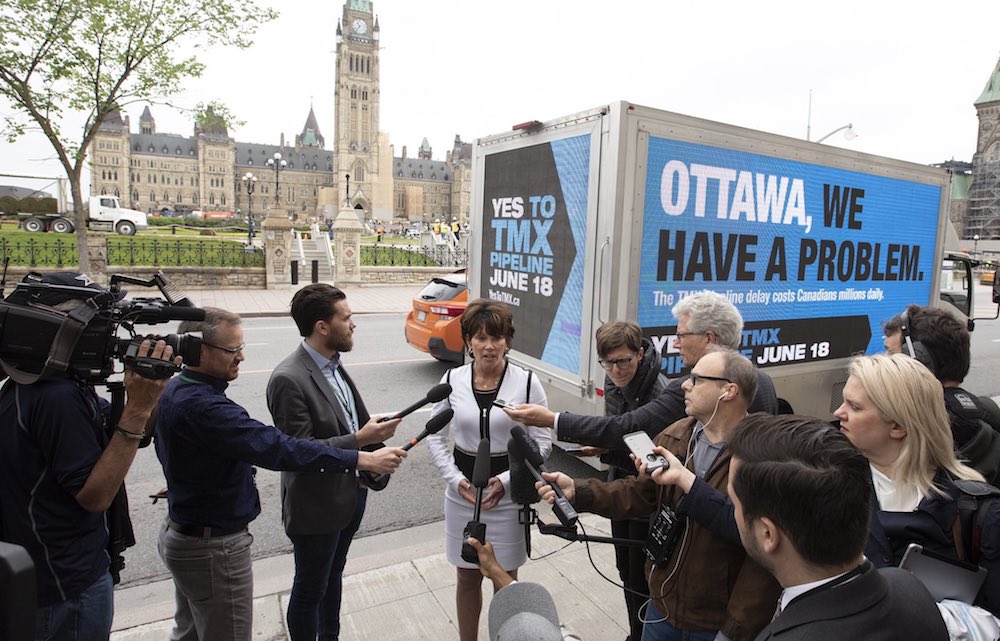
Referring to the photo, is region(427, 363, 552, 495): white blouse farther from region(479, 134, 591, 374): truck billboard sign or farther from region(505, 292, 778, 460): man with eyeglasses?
region(479, 134, 591, 374): truck billboard sign

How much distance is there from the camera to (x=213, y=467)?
8.65 feet

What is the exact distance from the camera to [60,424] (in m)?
2.04

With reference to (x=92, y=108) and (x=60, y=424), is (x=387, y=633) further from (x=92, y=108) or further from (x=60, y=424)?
(x=92, y=108)

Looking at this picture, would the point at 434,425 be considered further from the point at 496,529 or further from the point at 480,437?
the point at 496,529

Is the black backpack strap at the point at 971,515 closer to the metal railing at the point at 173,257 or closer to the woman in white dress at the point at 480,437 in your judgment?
the woman in white dress at the point at 480,437

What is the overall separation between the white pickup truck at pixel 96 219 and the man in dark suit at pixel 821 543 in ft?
127

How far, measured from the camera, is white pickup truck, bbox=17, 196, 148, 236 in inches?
1264

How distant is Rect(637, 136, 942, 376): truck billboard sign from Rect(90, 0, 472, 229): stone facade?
110 m

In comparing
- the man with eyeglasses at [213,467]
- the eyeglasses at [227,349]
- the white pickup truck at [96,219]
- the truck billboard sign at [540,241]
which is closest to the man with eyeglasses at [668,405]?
the man with eyeglasses at [213,467]

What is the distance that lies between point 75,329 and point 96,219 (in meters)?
40.4

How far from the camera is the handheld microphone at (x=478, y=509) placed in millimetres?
1975

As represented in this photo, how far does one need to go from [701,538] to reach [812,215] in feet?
16.7

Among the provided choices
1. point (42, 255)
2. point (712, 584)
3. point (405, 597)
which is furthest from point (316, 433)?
point (42, 255)

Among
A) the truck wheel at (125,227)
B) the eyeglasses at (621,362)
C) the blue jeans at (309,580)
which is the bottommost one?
the blue jeans at (309,580)
